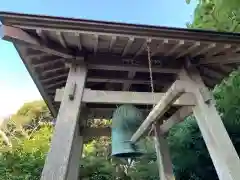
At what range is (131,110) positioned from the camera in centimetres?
324

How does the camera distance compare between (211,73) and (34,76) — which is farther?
(211,73)

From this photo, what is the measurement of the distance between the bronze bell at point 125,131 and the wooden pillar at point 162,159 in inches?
23.8

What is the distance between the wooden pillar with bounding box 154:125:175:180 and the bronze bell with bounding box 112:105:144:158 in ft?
1.98

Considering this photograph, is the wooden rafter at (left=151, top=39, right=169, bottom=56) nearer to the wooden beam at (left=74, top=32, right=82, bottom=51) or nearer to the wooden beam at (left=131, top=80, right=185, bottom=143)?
the wooden beam at (left=131, top=80, right=185, bottom=143)

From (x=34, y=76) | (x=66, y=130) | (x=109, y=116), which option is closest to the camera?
(x=66, y=130)

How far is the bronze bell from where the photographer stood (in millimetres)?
3084

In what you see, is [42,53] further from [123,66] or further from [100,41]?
[123,66]

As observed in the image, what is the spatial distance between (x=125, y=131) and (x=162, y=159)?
0.93m

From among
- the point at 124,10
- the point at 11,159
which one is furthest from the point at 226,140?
the point at 124,10

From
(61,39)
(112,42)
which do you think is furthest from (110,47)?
(61,39)

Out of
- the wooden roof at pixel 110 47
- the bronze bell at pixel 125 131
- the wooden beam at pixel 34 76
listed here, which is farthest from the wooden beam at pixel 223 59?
the wooden beam at pixel 34 76

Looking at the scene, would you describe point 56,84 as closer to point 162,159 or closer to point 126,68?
point 126,68

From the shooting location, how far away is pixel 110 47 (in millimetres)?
2980

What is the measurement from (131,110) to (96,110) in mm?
1322
